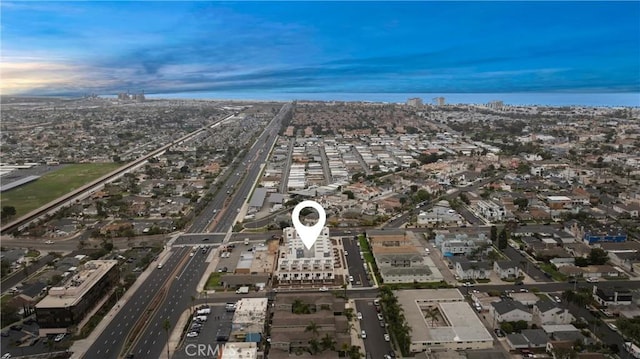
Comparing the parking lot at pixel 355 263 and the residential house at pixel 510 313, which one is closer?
the residential house at pixel 510 313

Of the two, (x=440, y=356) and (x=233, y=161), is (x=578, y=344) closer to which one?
(x=440, y=356)

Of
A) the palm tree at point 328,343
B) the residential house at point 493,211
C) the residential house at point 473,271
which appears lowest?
the palm tree at point 328,343

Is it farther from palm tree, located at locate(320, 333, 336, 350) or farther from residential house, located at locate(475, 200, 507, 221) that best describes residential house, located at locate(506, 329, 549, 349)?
residential house, located at locate(475, 200, 507, 221)

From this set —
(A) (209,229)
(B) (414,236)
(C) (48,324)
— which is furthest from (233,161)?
(C) (48,324)

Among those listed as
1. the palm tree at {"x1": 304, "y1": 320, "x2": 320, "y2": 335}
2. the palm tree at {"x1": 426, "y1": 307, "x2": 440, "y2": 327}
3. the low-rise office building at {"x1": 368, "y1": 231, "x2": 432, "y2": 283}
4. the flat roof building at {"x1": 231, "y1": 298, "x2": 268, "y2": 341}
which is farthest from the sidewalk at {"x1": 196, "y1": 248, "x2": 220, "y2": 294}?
the palm tree at {"x1": 426, "y1": 307, "x2": 440, "y2": 327}

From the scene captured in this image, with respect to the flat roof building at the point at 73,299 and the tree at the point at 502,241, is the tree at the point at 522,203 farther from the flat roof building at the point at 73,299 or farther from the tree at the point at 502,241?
the flat roof building at the point at 73,299

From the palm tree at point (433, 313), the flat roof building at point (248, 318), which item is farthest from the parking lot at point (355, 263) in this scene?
the flat roof building at point (248, 318)
